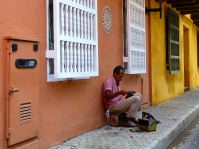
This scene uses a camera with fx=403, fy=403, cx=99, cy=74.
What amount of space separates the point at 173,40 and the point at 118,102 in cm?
667

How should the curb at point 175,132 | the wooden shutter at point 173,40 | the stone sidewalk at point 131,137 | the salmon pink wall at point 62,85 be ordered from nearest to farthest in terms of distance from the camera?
the salmon pink wall at point 62,85 → the stone sidewalk at point 131,137 → the curb at point 175,132 → the wooden shutter at point 173,40

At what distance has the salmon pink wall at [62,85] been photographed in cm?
446

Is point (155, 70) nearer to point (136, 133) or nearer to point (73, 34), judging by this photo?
point (136, 133)

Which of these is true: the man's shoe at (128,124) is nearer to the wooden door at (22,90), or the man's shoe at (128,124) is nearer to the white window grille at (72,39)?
the white window grille at (72,39)

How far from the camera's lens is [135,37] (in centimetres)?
864

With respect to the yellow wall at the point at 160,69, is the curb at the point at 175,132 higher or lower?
lower

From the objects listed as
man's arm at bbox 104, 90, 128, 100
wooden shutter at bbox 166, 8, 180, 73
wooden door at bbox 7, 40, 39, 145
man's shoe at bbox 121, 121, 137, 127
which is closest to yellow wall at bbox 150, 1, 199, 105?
wooden shutter at bbox 166, 8, 180, 73

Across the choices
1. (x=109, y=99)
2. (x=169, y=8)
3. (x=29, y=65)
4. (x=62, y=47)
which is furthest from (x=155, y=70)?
(x=29, y=65)

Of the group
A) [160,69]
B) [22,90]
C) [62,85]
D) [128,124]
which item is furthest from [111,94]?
[160,69]

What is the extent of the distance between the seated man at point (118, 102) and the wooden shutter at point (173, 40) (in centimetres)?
564

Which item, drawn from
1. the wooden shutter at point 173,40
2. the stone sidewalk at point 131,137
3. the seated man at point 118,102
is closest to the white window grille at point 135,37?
the stone sidewalk at point 131,137

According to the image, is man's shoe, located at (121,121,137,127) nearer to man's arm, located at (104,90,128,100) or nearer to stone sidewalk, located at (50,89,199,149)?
stone sidewalk, located at (50,89,199,149)

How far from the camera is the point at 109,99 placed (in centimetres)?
682

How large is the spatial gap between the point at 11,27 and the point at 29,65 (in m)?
0.48
